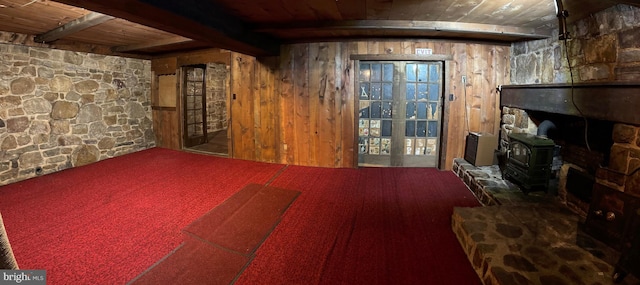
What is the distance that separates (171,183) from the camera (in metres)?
3.70

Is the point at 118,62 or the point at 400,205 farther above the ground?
the point at 118,62

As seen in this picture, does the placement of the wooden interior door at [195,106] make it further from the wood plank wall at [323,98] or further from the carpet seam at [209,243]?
the carpet seam at [209,243]

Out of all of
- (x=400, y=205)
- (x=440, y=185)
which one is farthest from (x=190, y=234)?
(x=440, y=185)

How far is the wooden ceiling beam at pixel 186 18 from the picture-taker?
72.5 inches

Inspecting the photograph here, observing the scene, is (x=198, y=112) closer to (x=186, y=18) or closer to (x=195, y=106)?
Answer: (x=195, y=106)

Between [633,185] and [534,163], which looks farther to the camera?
[534,163]

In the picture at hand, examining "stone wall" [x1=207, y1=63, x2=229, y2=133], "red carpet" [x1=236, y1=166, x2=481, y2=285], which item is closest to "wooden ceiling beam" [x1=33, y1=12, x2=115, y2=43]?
"red carpet" [x1=236, y1=166, x2=481, y2=285]

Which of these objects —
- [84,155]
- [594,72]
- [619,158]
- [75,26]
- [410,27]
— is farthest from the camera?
[84,155]

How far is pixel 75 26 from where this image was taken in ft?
11.0

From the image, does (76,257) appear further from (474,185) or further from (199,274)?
(474,185)

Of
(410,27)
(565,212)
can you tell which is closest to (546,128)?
(565,212)

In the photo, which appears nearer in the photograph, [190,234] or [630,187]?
[630,187]

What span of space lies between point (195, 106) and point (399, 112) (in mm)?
4531

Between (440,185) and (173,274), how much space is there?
3216mm
